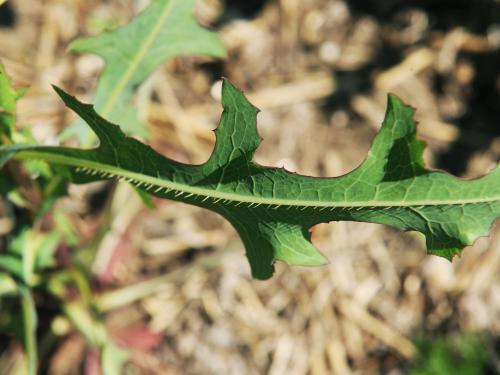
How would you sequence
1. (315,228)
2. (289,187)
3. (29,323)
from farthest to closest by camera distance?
(315,228), (29,323), (289,187)

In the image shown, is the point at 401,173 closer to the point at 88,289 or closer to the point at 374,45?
the point at 88,289

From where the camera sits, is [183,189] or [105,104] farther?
[105,104]

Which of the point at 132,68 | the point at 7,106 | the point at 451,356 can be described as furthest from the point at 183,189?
the point at 451,356

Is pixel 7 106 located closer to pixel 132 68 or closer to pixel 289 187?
pixel 132 68

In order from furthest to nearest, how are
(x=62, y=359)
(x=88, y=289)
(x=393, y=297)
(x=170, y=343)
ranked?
1. (x=393, y=297)
2. (x=170, y=343)
3. (x=62, y=359)
4. (x=88, y=289)

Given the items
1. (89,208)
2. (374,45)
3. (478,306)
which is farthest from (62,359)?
(374,45)

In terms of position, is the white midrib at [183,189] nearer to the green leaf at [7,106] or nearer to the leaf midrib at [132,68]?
the green leaf at [7,106]

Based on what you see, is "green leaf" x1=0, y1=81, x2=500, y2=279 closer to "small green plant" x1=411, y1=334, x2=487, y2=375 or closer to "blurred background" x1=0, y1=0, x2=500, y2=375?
"blurred background" x1=0, y1=0, x2=500, y2=375
